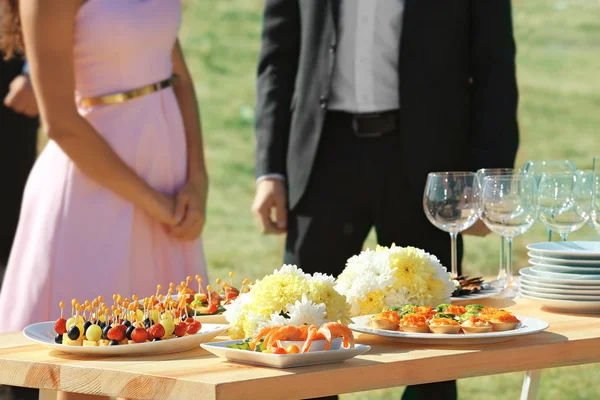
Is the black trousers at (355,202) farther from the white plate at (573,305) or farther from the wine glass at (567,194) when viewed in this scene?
the white plate at (573,305)

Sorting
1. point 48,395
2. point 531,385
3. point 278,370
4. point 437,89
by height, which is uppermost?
point 437,89

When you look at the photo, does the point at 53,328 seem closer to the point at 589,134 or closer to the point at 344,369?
the point at 344,369

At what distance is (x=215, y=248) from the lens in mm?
8680

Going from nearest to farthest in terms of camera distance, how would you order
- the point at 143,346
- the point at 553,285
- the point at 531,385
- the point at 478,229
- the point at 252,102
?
the point at 143,346 → the point at 553,285 → the point at 531,385 → the point at 478,229 → the point at 252,102

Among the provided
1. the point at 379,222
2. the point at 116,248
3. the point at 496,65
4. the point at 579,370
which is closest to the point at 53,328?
the point at 116,248

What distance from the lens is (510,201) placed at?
94.4 inches

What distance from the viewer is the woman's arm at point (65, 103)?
302 cm

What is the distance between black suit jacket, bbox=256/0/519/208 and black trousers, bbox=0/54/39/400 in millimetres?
1405

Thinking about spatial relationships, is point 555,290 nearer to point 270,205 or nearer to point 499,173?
point 499,173

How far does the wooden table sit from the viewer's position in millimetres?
1701

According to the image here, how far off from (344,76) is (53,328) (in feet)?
5.37

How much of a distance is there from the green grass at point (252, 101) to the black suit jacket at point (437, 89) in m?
4.62

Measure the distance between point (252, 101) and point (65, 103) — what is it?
787 centimetres

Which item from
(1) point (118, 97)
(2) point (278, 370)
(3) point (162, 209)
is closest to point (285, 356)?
(2) point (278, 370)
